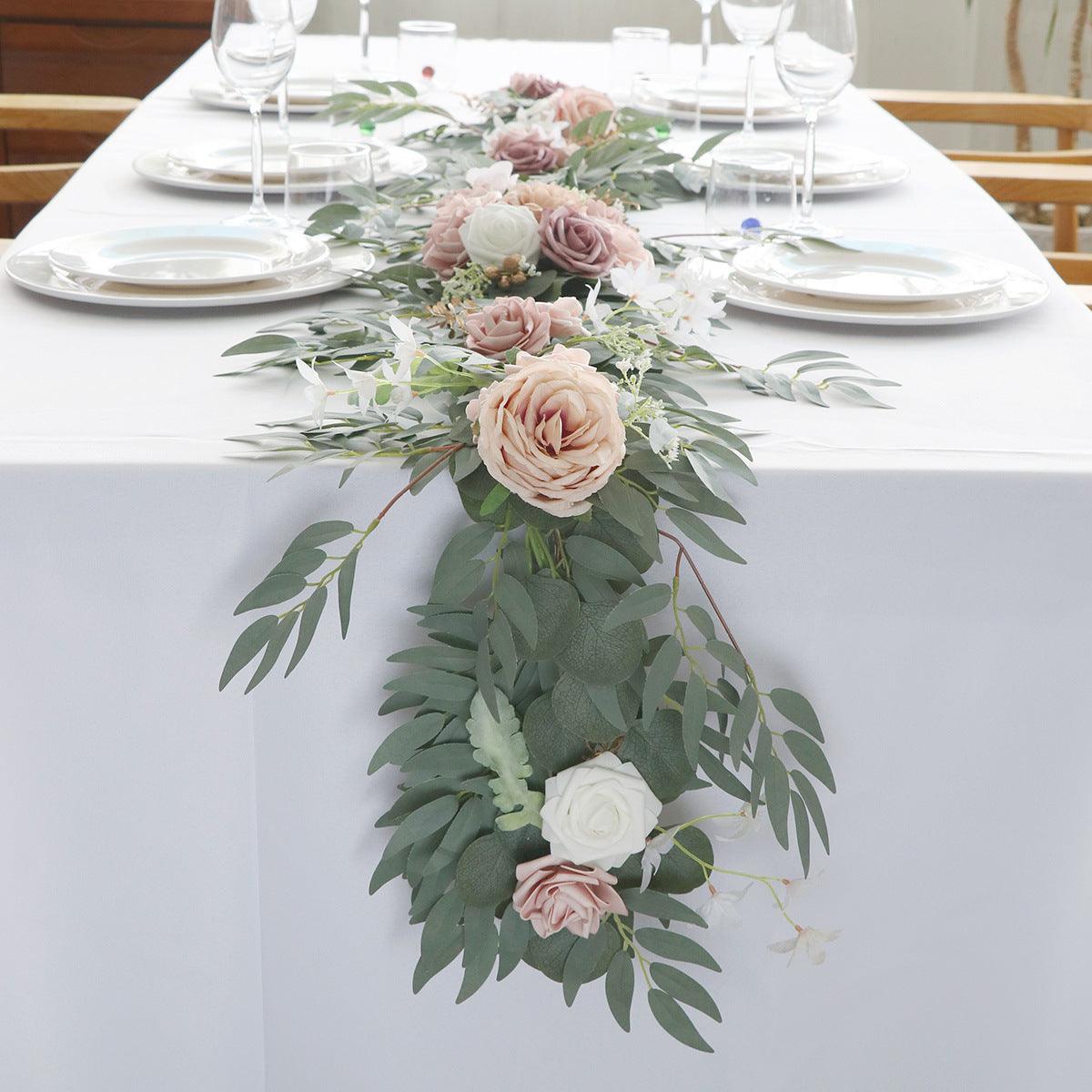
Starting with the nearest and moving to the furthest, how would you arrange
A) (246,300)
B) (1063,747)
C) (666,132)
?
(1063,747), (246,300), (666,132)

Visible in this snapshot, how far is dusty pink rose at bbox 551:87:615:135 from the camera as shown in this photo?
66.9 inches

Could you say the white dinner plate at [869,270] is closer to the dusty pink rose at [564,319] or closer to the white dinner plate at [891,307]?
the white dinner plate at [891,307]

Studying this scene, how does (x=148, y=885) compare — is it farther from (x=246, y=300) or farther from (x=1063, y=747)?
(x=1063, y=747)

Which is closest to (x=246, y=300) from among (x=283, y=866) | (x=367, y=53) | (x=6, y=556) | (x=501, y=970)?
(x=6, y=556)

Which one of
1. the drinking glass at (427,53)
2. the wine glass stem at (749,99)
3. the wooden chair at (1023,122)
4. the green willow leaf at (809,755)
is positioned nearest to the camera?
the green willow leaf at (809,755)

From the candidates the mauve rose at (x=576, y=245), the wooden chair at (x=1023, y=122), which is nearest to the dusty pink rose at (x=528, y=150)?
the mauve rose at (x=576, y=245)

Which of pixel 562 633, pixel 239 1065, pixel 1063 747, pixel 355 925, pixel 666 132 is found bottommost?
pixel 239 1065

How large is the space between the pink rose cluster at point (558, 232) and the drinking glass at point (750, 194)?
22 centimetres

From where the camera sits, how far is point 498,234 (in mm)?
1119

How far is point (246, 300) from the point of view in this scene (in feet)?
3.78

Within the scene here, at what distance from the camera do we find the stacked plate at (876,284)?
1156 millimetres

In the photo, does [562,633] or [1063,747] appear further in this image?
[1063,747]

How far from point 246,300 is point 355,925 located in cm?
52

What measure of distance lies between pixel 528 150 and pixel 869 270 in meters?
0.47
